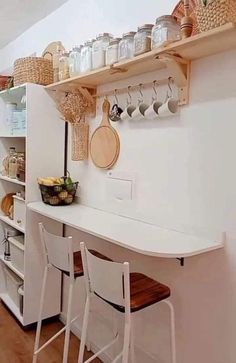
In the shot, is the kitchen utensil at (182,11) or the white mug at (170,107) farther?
the white mug at (170,107)

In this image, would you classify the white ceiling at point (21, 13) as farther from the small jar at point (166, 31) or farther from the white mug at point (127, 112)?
the small jar at point (166, 31)

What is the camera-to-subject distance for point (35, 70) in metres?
2.31

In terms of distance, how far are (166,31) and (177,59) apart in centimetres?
13

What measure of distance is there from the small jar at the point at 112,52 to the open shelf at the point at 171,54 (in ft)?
0.16

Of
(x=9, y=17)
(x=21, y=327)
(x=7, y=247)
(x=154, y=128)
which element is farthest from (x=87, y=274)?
(x=9, y=17)

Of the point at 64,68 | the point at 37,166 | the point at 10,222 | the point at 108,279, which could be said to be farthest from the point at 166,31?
the point at 10,222

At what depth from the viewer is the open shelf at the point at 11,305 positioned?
2484mm

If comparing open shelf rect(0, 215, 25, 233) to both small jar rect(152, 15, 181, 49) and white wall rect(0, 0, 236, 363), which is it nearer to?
white wall rect(0, 0, 236, 363)

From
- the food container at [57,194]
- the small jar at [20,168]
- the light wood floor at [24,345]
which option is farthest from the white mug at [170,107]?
the light wood floor at [24,345]

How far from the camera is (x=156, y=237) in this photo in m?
1.52

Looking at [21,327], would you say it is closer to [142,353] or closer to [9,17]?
[142,353]

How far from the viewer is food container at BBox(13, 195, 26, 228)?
2.42 meters

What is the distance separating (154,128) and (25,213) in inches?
45.6

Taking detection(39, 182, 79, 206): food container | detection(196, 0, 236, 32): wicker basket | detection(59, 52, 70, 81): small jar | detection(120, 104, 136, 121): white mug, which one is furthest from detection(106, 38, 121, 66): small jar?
detection(39, 182, 79, 206): food container
